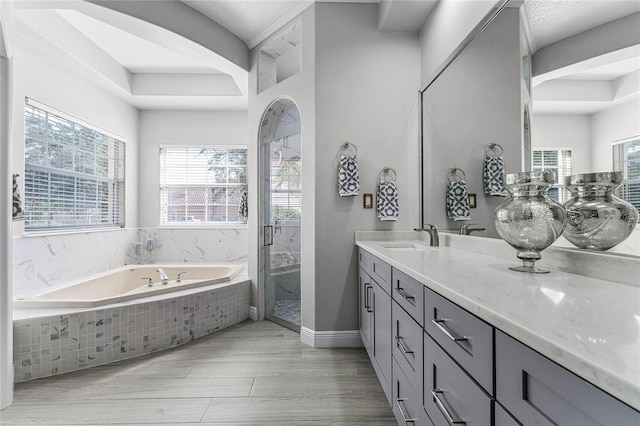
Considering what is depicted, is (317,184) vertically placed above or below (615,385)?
above

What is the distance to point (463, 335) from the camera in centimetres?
86

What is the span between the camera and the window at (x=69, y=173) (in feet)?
9.13

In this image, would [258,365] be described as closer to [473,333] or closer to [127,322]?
[127,322]

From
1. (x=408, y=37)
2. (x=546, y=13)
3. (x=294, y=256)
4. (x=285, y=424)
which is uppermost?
(x=408, y=37)

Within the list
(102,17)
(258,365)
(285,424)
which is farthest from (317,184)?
(102,17)

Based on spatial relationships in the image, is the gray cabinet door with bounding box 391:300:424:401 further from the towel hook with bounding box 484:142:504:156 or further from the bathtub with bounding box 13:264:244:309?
the bathtub with bounding box 13:264:244:309

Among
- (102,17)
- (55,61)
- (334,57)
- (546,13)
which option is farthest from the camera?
(55,61)

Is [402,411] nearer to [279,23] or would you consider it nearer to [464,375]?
[464,375]

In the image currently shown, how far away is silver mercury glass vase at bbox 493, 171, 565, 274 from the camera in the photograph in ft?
3.53

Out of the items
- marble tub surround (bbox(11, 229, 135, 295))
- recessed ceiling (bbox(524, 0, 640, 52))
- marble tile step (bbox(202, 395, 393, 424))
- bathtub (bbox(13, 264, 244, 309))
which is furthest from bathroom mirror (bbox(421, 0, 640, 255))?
marble tub surround (bbox(11, 229, 135, 295))

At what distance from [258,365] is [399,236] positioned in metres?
1.49

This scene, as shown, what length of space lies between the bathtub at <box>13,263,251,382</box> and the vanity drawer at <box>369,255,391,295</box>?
160 cm

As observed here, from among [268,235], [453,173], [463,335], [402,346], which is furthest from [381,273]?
[268,235]

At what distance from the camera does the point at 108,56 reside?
339 cm
